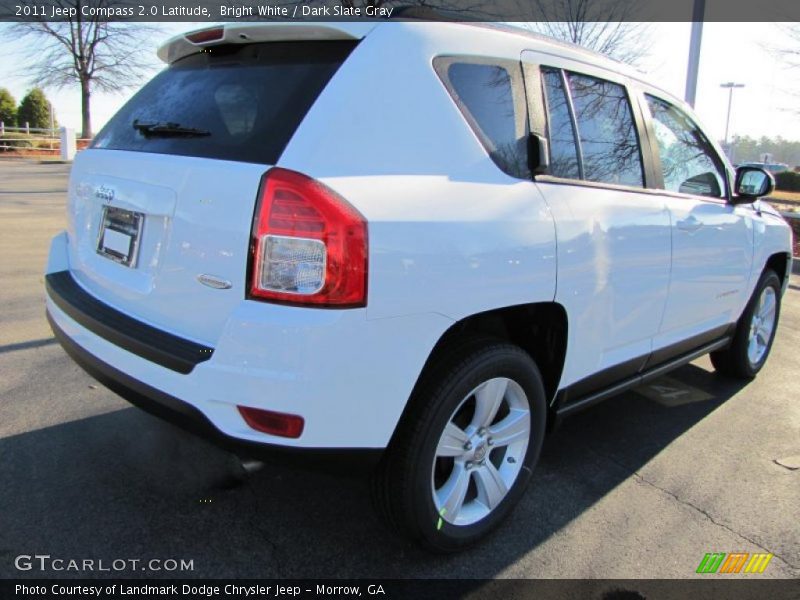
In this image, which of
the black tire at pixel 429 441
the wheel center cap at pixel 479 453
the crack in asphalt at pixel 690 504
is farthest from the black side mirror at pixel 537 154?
the crack in asphalt at pixel 690 504

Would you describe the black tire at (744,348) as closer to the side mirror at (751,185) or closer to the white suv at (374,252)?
the side mirror at (751,185)

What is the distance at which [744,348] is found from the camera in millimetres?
4473

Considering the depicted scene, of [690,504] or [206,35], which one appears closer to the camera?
[206,35]

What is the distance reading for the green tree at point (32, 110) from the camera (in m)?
37.4

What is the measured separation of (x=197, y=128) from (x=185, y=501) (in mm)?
1546

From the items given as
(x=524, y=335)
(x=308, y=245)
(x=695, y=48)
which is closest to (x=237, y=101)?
(x=308, y=245)

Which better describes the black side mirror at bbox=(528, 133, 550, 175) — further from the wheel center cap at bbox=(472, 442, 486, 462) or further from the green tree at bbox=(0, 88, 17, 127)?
the green tree at bbox=(0, 88, 17, 127)

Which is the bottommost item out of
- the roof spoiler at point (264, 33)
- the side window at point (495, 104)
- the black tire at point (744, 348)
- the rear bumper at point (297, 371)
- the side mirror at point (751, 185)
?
the black tire at point (744, 348)

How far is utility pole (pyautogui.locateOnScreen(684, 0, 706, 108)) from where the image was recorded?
420 inches

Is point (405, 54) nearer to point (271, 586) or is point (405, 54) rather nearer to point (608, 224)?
point (608, 224)

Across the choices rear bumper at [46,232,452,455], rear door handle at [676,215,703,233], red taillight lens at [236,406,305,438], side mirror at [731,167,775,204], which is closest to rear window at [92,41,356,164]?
rear bumper at [46,232,452,455]

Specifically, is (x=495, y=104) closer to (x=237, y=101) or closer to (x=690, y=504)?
(x=237, y=101)

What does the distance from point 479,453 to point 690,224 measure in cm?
180

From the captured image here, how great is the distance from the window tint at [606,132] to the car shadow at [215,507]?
58.3 inches
